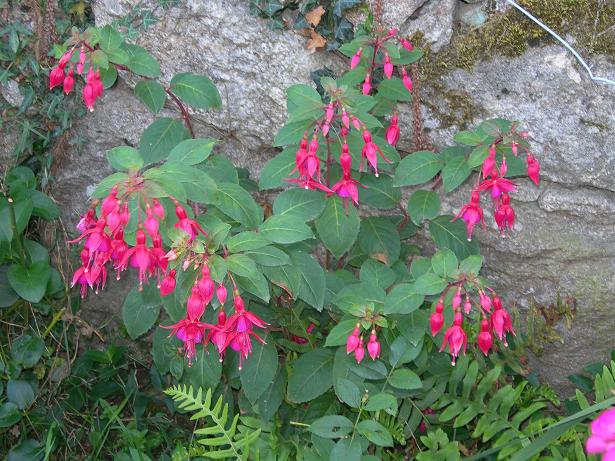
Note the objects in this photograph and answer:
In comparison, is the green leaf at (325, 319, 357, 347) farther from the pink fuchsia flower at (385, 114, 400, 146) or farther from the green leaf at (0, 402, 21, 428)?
the green leaf at (0, 402, 21, 428)

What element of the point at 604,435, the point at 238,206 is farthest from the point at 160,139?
the point at 604,435

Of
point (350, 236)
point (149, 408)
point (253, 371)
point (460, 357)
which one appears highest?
point (350, 236)

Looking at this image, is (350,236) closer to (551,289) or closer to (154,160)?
(154,160)

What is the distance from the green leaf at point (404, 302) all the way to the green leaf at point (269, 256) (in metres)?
0.30

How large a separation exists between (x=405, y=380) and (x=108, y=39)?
1.22 metres

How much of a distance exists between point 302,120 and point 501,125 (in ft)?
1.77

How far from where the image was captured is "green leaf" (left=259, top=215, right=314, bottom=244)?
1.98 meters

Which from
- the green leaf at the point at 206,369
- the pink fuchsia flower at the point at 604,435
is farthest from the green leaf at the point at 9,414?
the pink fuchsia flower at the point at 604,435

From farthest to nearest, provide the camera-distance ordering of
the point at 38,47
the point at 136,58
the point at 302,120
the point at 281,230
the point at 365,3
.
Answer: the point at 38,47 → the point at 365,3 → the point at 136,58 → the point at 302,120 → the point at 281,230

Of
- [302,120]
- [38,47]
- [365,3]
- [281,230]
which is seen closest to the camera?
[281,230]

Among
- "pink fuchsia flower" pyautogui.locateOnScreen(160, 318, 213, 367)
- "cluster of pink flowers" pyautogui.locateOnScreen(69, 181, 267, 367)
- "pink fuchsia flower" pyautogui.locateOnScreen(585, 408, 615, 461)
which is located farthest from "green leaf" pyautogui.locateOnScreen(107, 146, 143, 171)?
"pink fuchsia flower" pyautogui.locateOnScreen(585, 408, 615, 461)

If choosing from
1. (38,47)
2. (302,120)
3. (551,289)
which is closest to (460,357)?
(551,289)

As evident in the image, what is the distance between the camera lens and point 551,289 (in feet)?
8.67

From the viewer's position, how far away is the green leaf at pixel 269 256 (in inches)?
77.6
